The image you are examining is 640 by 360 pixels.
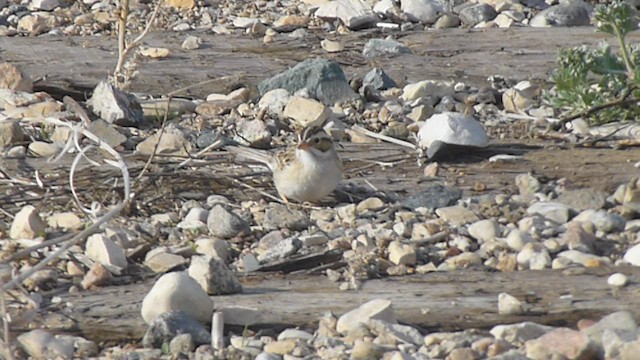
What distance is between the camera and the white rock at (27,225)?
5773mm

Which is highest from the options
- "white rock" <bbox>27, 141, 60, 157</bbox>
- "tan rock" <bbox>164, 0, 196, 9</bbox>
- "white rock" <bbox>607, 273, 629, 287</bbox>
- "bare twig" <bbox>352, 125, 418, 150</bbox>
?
"white rock" <bbox>607, 273, 629, 287</bbox>

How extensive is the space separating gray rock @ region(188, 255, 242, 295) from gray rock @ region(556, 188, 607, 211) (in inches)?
73.5

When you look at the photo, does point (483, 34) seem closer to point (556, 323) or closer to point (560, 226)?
point (560, 226)

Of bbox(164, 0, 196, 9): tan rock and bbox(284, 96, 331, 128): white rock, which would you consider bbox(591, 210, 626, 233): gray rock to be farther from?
bbox(164, 0, 196, 9): tan rock

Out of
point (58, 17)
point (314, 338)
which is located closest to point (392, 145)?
point (314, 338)

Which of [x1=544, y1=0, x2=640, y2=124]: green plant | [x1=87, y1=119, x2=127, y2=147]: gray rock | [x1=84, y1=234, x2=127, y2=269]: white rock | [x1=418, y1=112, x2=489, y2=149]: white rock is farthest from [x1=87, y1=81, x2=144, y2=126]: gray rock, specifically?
[x1=544, y1=0, x2=640, y2=124]: green plant

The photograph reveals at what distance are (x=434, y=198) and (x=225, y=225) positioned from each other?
1.09 m

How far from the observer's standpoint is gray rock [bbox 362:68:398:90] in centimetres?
852

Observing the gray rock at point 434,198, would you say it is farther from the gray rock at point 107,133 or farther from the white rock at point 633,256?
the gray rock at point 107,133

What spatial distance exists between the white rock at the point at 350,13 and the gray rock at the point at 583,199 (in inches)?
160

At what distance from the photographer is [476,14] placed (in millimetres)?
10375

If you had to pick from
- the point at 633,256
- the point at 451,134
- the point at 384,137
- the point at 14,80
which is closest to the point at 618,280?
the point at 633,256

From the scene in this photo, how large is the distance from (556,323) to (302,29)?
18.4 ft

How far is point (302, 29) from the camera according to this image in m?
10.1
